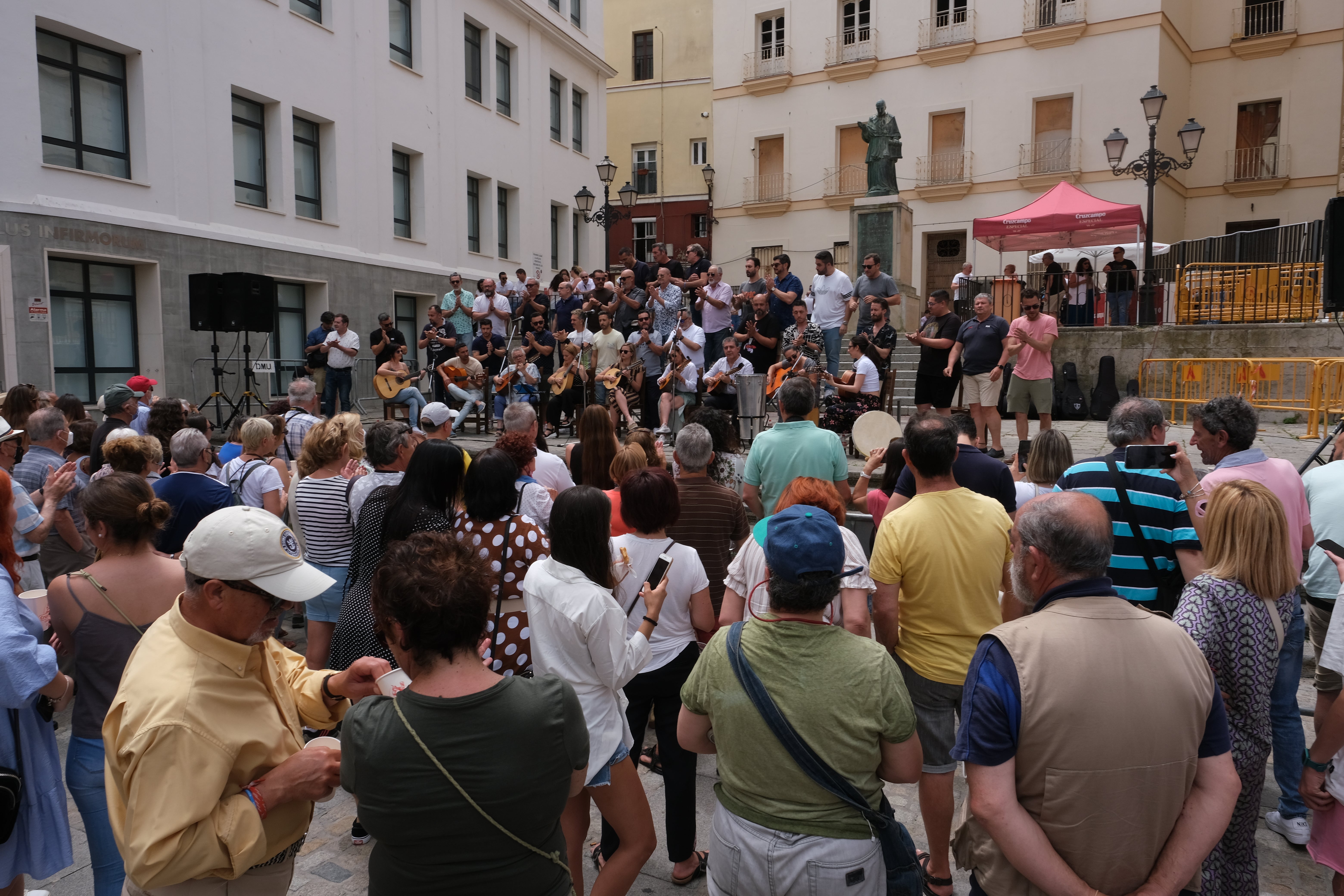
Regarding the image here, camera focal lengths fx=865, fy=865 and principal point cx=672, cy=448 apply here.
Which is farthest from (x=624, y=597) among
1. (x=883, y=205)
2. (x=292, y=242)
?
(x=292, y=242)

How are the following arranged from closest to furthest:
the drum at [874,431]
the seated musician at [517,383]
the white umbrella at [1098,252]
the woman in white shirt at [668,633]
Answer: the woman in white shirt at [668,633] → the drum at [874,431] → the seated musician at [517,383] → the white umbrella at [1098,252]

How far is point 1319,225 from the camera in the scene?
1593cm

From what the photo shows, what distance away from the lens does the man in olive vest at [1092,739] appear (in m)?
2.01

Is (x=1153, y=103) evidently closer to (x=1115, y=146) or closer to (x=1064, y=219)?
(x=1115, y=146)

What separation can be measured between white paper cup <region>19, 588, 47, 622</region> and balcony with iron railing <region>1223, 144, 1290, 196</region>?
104 feet

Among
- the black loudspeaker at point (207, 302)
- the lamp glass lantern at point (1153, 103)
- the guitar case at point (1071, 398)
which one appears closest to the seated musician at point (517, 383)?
the black loudspeaker at point (207, 302)

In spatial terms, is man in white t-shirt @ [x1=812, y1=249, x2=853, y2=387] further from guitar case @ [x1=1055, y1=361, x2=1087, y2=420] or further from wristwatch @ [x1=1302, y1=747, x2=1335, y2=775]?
wristwatch @ [x1=1302, y1=747, x2=1335, y2=775]

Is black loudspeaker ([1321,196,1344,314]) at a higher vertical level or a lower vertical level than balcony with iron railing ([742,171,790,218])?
lower

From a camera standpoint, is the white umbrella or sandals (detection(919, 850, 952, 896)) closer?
sandals (detection(919, 850, 952, 896))

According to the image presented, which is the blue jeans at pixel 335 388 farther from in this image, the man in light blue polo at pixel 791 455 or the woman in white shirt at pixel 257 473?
the man in light blue polo at pixel 791 455

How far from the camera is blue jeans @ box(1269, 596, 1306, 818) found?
359 centimetres

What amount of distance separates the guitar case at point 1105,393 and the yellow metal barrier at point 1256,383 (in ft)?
1.43

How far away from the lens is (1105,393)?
1455 centimetres

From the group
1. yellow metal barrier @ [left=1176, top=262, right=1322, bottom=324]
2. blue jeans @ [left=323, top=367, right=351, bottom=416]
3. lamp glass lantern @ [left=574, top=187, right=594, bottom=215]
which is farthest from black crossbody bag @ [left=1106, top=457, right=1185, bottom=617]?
lamp glass lantern @ [left=574, top=187, right=594, bottom=215]
